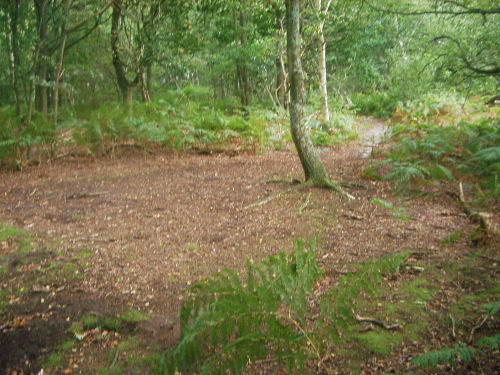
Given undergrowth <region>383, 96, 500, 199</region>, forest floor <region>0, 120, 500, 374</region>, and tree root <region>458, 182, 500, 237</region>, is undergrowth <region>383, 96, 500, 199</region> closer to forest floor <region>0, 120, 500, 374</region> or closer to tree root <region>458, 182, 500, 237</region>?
forest floor <region>0, 120, 500, 374</region>

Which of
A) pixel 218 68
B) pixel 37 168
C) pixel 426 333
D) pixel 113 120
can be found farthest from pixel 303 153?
pixel 218 68

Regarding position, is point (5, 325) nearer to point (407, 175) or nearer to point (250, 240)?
point (250, 240)

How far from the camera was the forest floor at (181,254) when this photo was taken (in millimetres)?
→ 2115

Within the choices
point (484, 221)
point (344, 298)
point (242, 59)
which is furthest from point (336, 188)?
point (242, 59)

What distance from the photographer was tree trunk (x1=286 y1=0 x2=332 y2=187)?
5.11m

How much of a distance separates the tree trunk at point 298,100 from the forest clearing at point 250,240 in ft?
0.07

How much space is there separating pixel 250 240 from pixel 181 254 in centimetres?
72

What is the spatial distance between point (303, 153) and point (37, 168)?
5757mm

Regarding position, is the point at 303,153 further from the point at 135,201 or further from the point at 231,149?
the point at 231,149

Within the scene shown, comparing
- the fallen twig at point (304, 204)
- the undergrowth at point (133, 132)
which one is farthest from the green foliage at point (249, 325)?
the undergrowth at point (133, 132)

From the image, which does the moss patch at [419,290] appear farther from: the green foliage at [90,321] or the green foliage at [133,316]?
the green foliage at [90,321]

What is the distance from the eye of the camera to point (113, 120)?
336 inches

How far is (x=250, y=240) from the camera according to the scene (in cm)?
388

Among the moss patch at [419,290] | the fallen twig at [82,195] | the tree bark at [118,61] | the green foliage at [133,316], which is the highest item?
the tree bark at [118,61]
